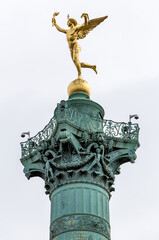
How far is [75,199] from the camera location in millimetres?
33094

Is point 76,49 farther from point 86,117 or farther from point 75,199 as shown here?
point 75,199

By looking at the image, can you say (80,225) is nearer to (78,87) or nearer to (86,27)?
(78,87)

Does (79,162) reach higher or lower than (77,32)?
lower

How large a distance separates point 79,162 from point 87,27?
9.48m

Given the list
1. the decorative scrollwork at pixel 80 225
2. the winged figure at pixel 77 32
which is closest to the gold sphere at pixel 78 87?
the winged figure at pixel 77 32

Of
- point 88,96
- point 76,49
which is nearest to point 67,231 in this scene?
point 88,96

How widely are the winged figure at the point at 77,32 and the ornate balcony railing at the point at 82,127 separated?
4026 millimetres

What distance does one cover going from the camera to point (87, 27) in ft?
131

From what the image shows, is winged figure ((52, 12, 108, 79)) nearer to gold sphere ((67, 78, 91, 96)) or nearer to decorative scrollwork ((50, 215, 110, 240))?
gold sphere ((67, 78, 91, 96))

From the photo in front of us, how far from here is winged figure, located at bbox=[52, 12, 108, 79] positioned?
3878cm

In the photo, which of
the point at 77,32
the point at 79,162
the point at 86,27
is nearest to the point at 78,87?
the point at 77,32

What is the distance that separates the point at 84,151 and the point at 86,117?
2.04 m

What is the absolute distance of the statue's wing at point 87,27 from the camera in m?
39.6

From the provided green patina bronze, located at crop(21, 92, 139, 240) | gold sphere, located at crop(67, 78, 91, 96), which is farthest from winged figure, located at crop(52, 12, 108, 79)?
green patina bronze, located at crop(21, 92, 139, 240)
